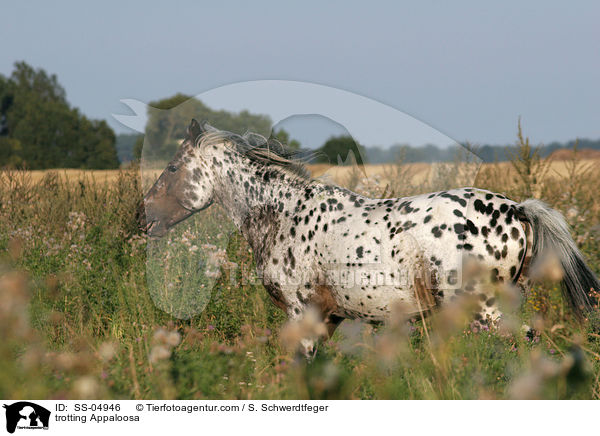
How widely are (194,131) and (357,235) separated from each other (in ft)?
6.70

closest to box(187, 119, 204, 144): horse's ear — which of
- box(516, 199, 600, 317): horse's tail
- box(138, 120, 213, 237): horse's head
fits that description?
box(138, 120, 213, 237): horse's head

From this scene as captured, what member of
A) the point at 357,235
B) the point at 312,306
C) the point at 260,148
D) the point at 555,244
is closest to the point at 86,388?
the point at 312,306

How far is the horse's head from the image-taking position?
531 centimetres

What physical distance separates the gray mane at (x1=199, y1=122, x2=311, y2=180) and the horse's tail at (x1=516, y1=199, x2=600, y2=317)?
6.63 feet

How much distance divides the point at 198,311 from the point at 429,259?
2870 mm

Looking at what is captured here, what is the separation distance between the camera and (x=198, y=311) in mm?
5887

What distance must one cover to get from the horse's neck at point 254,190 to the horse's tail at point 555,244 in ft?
6.66

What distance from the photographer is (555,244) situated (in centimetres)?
425

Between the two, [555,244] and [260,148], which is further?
[260,148]

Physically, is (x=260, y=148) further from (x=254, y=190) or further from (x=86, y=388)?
(x=86, y=388)
